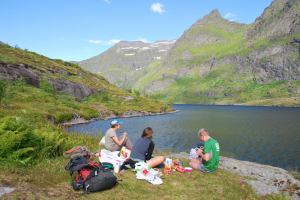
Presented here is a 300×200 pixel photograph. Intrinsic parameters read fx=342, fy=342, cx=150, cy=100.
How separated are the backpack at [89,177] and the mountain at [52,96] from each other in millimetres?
57005

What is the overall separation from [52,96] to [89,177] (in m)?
114

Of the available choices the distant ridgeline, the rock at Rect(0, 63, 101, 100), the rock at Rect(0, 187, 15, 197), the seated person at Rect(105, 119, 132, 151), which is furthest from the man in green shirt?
the rock at Rect(0, 63, 101, 100)

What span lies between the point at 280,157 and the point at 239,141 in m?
20.0

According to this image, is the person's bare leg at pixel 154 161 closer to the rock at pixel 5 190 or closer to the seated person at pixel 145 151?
the seated person at pixel 145 151

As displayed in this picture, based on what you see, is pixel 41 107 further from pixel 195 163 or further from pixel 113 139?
pixel 195 163

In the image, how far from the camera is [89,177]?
16.1m

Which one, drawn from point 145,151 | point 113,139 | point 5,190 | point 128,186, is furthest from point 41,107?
point 5,190

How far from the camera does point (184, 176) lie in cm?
2066

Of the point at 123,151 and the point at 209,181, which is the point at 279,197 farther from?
the point at 123,151

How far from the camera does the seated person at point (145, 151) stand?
2128cm

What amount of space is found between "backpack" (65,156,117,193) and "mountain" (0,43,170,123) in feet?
187

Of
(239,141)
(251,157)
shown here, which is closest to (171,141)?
(239,141)

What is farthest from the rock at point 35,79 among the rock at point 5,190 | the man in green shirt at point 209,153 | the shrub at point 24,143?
the rock at point 5,190

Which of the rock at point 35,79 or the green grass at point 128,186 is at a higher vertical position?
the rock at point 35,79
